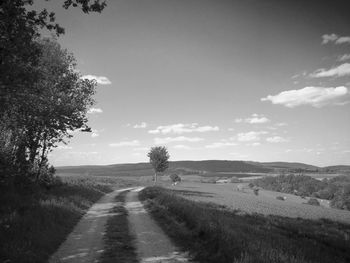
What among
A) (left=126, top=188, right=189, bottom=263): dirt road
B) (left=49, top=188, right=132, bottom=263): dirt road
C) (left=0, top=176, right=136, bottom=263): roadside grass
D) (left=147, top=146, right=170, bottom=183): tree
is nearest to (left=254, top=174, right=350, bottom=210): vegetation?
(left=147, top=146, right=170, bottom=183): tree

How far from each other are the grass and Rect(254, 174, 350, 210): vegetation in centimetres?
7509

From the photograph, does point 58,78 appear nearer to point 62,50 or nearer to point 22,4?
point 62,50

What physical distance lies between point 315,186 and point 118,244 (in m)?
117

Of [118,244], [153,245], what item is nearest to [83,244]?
[118,244]

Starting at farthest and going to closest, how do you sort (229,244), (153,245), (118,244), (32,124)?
(32,124)
(118,244)
(153,245)
(229,244)

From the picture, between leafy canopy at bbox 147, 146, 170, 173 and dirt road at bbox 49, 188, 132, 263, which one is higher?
leafy canopy at bbox 147, 146, 170, 173

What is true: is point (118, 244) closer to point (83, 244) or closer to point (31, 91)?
point (83, 244)

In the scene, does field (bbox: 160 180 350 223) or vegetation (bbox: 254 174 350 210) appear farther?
vegetation (bbox: 254 174 350 210)

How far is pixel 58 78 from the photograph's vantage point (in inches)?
1081

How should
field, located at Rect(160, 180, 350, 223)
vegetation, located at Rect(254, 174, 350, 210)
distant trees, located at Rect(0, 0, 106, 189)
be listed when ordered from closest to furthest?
distant trees, located at Rect(0, 0, 106, 189) → field, located at Rect(160, 180, 350, 223) → vegetation, located at Rect(254, 174, 350, 210)

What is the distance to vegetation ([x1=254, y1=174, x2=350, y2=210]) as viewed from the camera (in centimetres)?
8089

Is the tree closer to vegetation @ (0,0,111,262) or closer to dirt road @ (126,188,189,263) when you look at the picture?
vegetation @ (0,0,111,262)

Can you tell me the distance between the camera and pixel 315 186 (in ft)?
374

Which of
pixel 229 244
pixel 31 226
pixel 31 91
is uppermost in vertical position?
pixel 31 91
